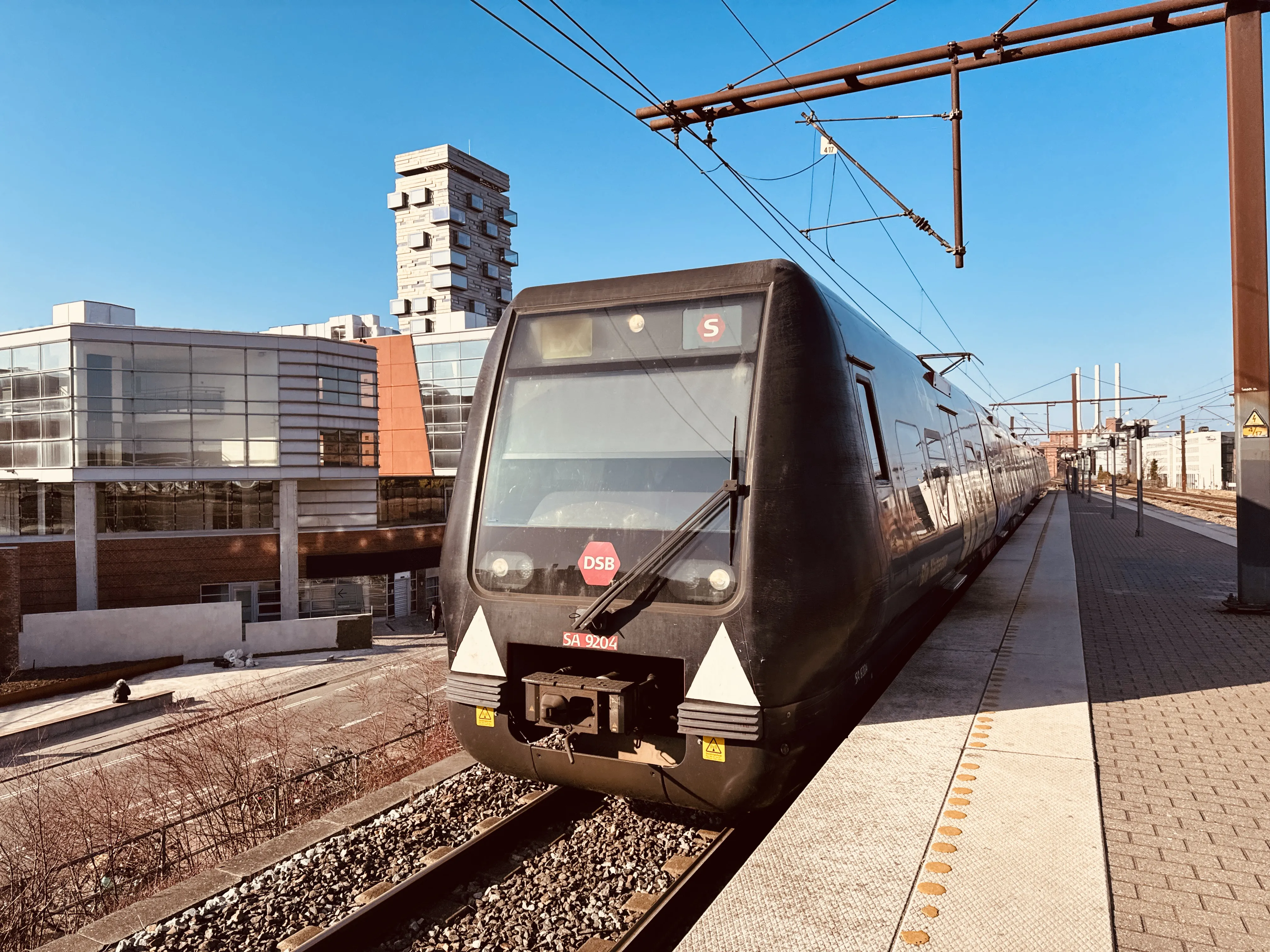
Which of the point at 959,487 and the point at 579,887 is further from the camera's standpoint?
the point at 959,487

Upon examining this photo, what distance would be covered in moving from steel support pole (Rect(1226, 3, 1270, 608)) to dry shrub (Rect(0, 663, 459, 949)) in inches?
404

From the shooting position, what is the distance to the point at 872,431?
236 inches

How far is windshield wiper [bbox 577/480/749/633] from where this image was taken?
15.4 feet

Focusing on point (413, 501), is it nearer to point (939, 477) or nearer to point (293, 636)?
point (293, 636)

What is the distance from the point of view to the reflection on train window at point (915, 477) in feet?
22.0

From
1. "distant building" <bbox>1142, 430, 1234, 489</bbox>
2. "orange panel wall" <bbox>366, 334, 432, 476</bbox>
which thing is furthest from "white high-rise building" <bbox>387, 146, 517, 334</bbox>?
"distant building" <bbox>1142, 430, 1234, 489</bbox>

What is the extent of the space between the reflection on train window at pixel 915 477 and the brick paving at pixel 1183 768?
1.88 meters

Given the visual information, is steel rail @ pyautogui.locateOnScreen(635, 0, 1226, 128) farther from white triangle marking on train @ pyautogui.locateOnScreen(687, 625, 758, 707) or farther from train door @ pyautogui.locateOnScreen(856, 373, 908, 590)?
white triangle marking on train @ pyautogui.locateOnScreen(687, 625, 758, 707)

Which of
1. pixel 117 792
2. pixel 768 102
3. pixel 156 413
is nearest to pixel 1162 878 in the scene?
pixel 768 102

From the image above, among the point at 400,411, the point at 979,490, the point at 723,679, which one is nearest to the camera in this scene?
the point at 723,679

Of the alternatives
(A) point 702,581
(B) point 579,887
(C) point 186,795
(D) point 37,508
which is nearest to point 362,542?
(D) point 37,508

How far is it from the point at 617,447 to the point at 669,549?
800 mm

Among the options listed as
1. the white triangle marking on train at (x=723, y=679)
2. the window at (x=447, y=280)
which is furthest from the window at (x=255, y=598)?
the window at (x=447, y=280)

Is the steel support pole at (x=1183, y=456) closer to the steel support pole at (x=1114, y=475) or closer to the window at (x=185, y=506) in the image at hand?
the steel support pole at (x=1114, y=475)
